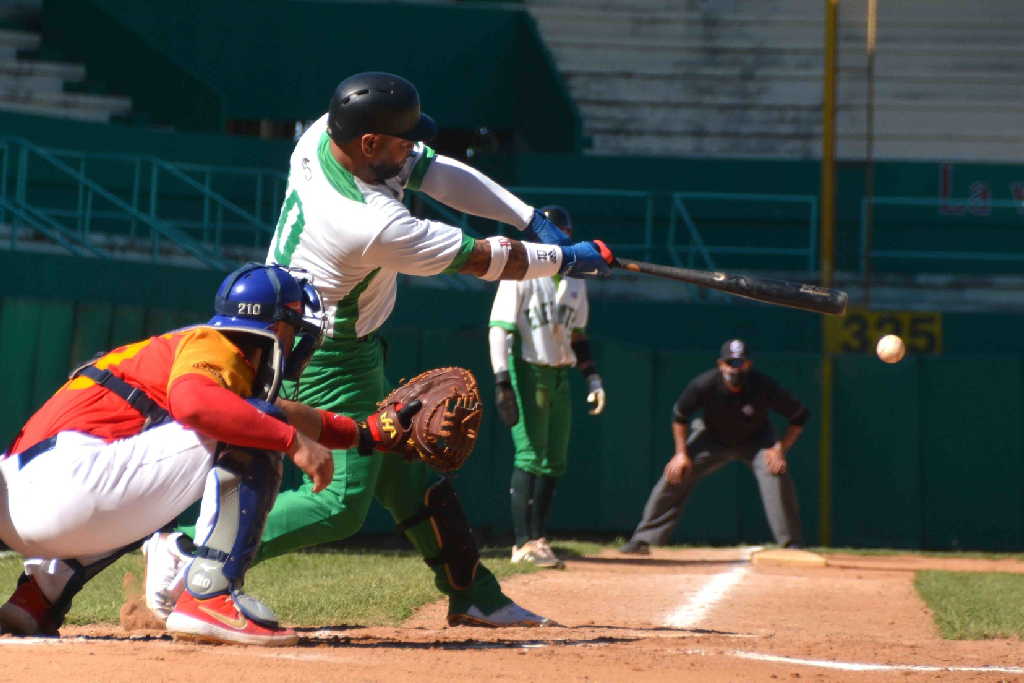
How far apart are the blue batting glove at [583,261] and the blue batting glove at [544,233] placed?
0.19 m

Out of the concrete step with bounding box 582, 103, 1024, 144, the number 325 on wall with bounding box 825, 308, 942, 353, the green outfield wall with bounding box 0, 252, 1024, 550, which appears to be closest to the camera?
the green outfield wall with bounding box 0, 252, 1024, 550

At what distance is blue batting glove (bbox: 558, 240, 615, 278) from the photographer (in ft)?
17.4

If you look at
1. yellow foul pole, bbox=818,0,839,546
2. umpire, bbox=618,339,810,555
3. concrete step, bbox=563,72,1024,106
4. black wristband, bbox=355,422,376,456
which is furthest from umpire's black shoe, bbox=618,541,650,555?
concrete step, bbox=563,72,1024,106

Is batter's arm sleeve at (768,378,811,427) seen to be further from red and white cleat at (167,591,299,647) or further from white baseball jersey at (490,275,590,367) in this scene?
red and white cleat at (167,591,299,647)

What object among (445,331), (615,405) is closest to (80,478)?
(445,331)

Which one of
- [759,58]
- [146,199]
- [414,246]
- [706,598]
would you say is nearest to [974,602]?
[706,598]

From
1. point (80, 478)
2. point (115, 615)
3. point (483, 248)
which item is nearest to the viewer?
point (80, 478)

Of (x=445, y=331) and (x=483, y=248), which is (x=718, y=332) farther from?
(x=483, y=248)

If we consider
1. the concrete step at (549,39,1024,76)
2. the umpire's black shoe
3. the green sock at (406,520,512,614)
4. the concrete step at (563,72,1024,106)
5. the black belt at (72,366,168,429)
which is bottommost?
the umpire's black shoe

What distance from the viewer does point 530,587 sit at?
776 cm

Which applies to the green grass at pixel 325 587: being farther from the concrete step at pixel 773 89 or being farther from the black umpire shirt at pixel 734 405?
the concrete step at pixel 773 89

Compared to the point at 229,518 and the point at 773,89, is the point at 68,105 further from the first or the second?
the point at 229,518

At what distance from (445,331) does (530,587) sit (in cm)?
469

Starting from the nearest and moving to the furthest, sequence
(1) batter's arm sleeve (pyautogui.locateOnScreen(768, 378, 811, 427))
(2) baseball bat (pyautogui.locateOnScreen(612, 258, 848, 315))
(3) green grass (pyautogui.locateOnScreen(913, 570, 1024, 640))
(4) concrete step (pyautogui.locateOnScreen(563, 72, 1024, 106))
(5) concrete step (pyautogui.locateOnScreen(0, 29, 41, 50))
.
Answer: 1. (2) baseball bat (pyautogui.locateOnScreen(612, 258, 848, 315))
2. (3) green grass (pyautogui.locateOnScreen(913, 570, 1024, 640))
3. (1) batter's arm sleeve (pyautogui.locateOnScreen(768, 378, 811, 427))
4. (5) concrete step (pyautogui.locateOnScreen(0, 29, 41, 50))
5. (4) concrete step (pyautogui.locateOnScreen(563, 72, 1024, 106))
